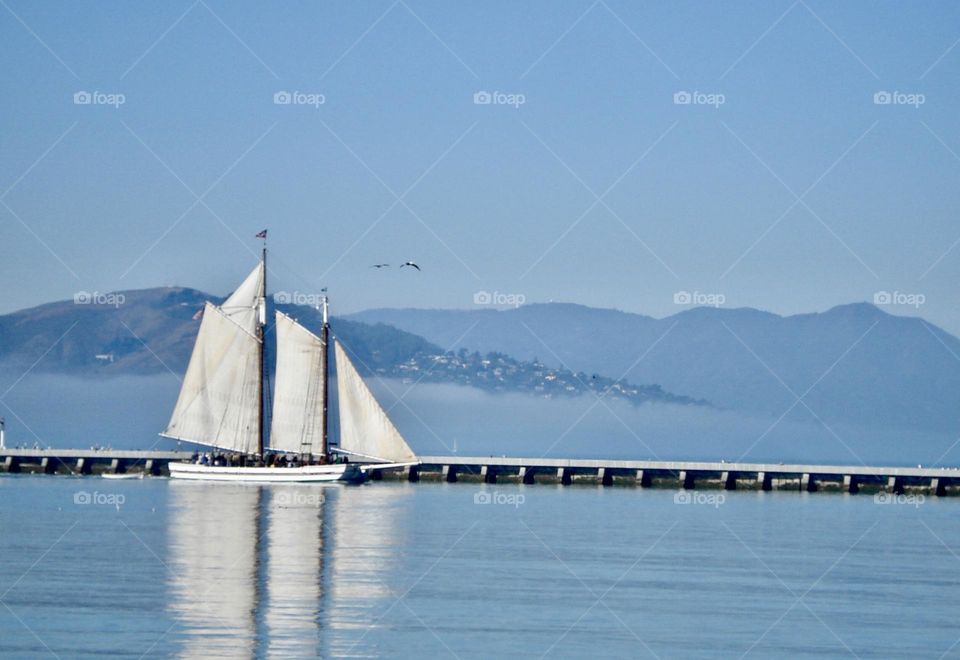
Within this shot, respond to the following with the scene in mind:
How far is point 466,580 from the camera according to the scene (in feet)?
173

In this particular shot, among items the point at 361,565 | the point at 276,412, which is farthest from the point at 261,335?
the point at 361,565

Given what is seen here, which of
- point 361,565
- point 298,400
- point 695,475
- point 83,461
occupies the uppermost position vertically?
point 298,400

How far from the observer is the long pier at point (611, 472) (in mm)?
107500

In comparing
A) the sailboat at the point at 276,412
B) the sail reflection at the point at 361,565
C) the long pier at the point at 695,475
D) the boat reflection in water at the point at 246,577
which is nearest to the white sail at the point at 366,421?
the sailboat at the point at 276,412

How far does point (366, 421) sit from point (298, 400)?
494cm

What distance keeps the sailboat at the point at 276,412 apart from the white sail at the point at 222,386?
0.06 m

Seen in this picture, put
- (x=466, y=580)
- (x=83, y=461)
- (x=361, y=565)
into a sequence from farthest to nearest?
(x=83, y=461) → (x=361, y=565) → (x=466, y=580)

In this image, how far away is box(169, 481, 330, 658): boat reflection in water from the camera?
39.8 meters

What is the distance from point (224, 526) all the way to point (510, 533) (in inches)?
465

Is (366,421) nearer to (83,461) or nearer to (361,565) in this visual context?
(83,461)

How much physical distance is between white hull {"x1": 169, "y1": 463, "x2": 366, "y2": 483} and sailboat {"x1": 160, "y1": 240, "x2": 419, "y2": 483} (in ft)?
0.21

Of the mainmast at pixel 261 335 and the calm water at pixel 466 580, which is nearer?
the calm water at pixel 466 580

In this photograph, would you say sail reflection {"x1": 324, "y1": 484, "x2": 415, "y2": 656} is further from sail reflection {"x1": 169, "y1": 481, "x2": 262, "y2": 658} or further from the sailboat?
the sailboat

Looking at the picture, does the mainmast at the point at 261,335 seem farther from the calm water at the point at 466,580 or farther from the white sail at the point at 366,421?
the calm water at the point at 466,580
